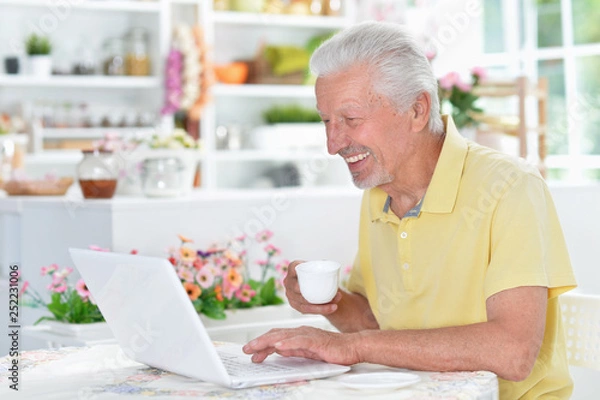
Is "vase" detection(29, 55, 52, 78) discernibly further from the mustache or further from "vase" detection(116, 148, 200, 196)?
the mustache

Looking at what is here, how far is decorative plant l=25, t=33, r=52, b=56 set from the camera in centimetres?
519

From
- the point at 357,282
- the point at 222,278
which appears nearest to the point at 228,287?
the point at 222,278

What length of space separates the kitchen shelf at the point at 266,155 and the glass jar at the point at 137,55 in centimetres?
66

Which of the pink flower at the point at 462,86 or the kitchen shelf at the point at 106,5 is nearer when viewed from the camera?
the pink flower at the point at 462,86

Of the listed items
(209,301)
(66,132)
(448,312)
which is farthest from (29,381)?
(66,132)

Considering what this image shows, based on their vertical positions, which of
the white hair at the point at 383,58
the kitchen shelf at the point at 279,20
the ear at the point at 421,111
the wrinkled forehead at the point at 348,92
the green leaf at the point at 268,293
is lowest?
the green leaf at the point at 268,293

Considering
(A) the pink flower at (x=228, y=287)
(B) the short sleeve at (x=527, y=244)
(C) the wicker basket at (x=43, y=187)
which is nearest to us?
(B) the short sleeve at (x=527, y=244)

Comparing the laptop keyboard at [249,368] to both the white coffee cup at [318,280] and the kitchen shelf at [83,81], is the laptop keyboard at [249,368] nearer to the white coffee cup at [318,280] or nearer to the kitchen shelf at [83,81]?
the white coffee cup at [318,280]

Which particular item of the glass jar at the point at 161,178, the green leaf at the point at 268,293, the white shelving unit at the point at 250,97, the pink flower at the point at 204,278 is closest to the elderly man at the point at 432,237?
the pink flower at the point at 204,278

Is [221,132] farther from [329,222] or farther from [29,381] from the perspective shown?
[29,381]

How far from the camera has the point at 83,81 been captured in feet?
17.5

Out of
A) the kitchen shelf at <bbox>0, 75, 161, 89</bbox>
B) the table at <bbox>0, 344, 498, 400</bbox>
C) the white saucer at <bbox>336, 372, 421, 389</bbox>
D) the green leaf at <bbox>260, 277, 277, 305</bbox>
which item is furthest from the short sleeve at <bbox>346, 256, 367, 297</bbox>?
the kitchen shelf at <bbox>0, 75, 161, 89</bbox>

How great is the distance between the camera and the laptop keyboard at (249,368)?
141cm

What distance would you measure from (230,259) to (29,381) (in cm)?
132
